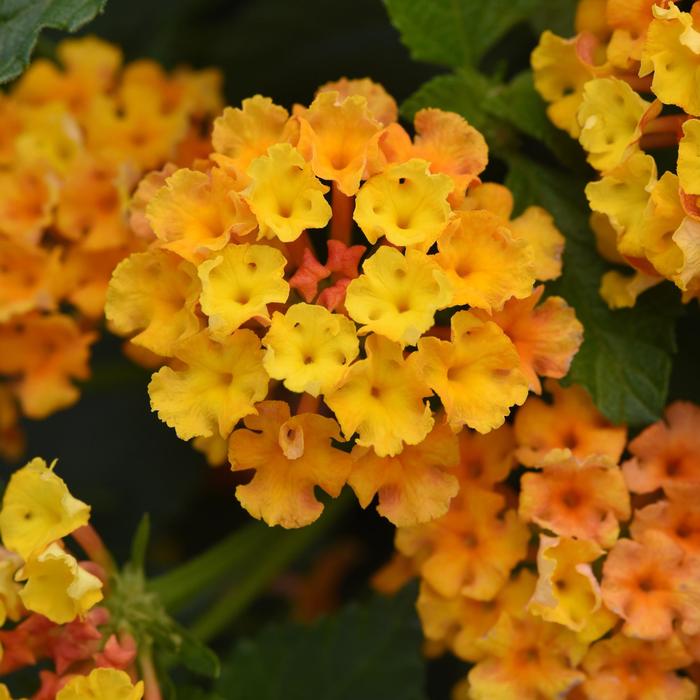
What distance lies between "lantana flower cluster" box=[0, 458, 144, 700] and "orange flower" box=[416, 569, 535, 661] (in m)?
0.22

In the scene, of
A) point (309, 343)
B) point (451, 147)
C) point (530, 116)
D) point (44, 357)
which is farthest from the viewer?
point (44, 357)

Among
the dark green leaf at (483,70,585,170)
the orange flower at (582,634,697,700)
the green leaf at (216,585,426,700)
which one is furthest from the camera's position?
the green leaf at (216,585,426,700)

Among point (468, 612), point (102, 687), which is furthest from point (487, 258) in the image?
point (102, 687)

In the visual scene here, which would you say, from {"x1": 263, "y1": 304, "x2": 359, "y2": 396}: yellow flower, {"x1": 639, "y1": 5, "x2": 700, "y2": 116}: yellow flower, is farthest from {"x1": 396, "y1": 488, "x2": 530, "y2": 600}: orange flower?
{"x1": 639, "y1": 5, "x2": 700, "y2": 116}: yellow flower

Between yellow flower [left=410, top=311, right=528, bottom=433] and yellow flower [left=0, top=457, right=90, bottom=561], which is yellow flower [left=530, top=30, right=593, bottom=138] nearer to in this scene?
yellow flower [left=410, top=311, right=528, bottom=433]

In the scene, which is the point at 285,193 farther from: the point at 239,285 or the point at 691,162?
the point at 691,162

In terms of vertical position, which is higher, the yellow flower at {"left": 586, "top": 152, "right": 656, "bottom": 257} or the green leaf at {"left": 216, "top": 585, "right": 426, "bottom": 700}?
the yellow flower at {"left": 586, "top": 152, "right": 656, "bottom": 257}

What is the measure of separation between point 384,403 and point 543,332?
15cm

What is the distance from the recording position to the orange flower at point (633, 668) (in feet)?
2.86

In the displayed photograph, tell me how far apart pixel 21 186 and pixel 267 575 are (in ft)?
1.35

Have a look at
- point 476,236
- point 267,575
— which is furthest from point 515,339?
point 267,575

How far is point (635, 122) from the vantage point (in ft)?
2.83

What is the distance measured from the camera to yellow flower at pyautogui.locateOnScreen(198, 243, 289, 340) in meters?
0.78

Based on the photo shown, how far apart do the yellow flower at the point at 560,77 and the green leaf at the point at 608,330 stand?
7cm
